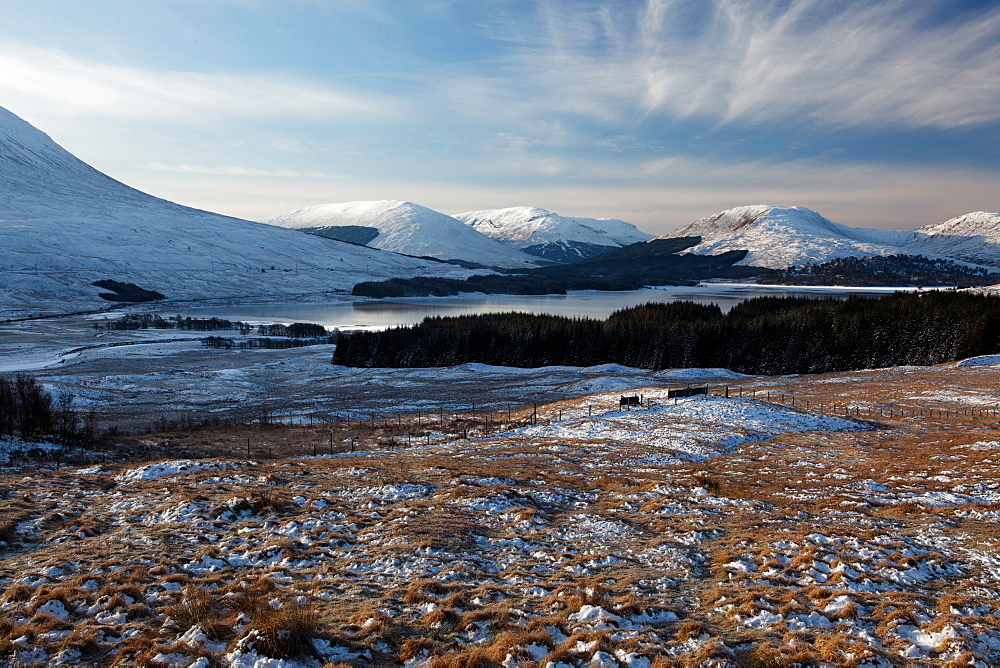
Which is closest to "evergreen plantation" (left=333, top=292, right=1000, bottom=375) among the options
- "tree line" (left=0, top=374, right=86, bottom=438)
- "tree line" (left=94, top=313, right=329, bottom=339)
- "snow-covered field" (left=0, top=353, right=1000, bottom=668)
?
"tree line" (left=94, top=313, right=329, bottom=339)

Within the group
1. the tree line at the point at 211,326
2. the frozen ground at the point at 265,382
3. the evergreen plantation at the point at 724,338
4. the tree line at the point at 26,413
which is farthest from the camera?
the tree line at the point at 211,326

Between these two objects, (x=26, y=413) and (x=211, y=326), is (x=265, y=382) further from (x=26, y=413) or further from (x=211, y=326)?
(x=211, y=326)

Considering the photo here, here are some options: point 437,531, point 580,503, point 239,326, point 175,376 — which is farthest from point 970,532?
point 239,326

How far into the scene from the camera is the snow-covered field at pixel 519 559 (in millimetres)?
9336

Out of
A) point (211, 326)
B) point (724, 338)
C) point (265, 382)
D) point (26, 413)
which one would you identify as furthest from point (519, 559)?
point (211, 326)

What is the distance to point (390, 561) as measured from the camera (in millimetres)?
13570

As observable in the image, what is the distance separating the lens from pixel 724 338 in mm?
99438

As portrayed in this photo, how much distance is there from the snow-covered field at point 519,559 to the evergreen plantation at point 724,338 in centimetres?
6549

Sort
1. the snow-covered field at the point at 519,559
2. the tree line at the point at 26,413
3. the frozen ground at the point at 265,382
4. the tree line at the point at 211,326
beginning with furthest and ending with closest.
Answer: the tree line at the point at 211,326 < the frozen ground at the point at 265,382 < the tree line at the point at 26,413 < the snow-covered field at the point at 519,559

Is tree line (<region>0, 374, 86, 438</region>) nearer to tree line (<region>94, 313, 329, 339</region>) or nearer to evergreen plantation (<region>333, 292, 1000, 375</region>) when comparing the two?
evergreen plantation (<region>333, 292, 1000, 375</region>)

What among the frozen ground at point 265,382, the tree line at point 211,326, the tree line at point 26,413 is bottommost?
the frozen ground at point 265,382

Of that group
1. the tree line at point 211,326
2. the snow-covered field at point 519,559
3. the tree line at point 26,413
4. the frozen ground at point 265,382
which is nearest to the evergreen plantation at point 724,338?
the frozen ground at point 265,382

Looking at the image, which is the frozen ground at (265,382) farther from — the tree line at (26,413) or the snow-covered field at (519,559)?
the snow-covered field at (519,559)

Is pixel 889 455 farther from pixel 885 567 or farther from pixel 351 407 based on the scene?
pixel 351 407
